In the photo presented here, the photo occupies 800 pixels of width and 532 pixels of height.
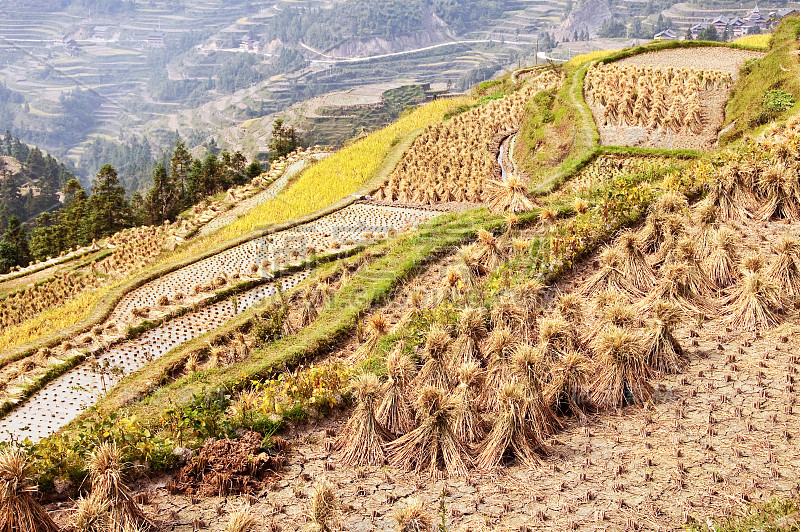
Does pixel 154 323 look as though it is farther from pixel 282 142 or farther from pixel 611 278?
pixel 282 142

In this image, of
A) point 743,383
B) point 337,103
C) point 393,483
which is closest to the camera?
point 393,483

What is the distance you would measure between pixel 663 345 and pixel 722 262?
2.24 m

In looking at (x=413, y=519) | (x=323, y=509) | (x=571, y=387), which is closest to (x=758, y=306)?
(x=571, y=387)

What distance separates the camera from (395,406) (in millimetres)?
5949

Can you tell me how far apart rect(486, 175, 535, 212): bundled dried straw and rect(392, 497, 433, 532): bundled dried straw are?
8.10m

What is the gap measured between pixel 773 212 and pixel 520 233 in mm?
3925

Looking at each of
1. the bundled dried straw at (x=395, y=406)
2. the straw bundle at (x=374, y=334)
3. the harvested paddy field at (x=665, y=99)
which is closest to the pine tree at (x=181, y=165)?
the harvested paddy field at (x=665, y=99)

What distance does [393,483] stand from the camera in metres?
5.30

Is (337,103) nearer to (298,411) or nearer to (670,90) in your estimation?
(670,90)

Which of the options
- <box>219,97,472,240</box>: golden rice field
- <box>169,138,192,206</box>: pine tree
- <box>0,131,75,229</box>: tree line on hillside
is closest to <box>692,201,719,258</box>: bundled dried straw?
<box>219,97,472,240</box>: golden rice field

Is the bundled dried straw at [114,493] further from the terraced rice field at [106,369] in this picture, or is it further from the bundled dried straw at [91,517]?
the terraced rice field at [106,369]

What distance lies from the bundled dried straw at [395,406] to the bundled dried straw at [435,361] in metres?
0.35

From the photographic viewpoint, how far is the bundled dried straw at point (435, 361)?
6586mm

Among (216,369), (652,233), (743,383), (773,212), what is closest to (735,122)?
(773,212)
